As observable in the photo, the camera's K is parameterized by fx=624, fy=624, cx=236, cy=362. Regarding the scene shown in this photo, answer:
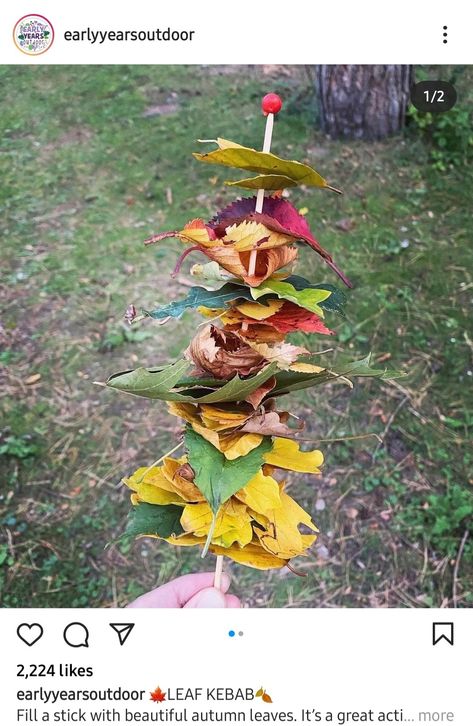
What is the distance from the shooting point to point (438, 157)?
55.3 inches

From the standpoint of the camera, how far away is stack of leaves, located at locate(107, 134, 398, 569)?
502mm

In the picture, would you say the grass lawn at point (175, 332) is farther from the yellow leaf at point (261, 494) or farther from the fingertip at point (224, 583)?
the yellow leaf at point (261, 494)

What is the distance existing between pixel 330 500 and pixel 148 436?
1.24ft

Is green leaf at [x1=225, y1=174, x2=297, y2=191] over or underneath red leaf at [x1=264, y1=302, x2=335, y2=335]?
over

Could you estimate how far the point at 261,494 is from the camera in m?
0.55

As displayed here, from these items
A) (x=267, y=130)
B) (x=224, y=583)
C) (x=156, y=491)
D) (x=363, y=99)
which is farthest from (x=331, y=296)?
(x=363, y=99)

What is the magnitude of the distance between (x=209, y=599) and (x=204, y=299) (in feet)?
1.09

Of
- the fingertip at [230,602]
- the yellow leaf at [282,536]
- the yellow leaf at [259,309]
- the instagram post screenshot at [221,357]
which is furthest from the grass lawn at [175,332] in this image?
the yellow leaf at [259,309]

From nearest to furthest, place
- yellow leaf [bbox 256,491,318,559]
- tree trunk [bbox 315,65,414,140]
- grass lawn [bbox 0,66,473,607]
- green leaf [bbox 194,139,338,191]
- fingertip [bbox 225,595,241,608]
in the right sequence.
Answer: green leaf [bbox 194,139,338,191], yellow leaf [bbox 256,491,318,559], fingertip [bbox 225,595,241,608], grass lawn [bbox 0,66,473,607], tree trunk [bbox 315,65,414,140]
